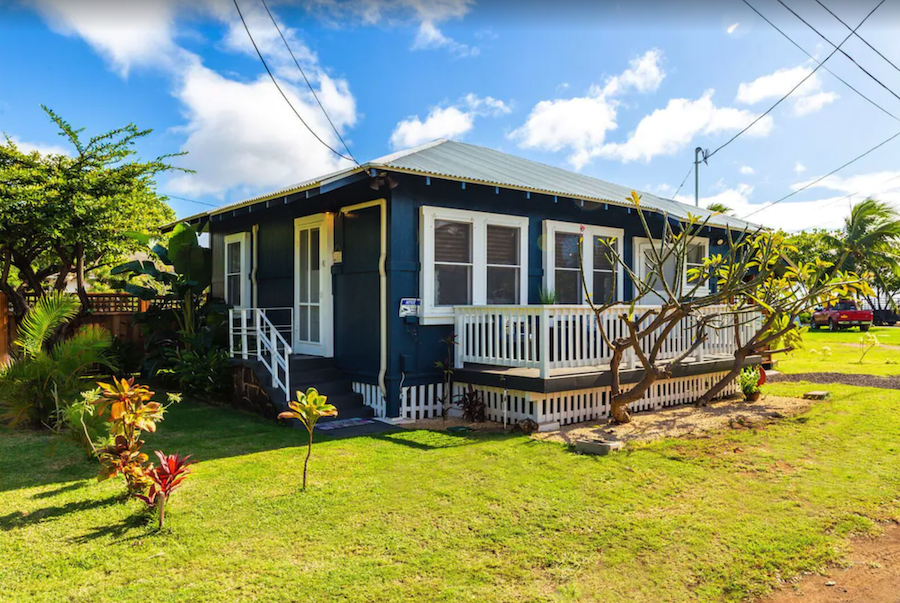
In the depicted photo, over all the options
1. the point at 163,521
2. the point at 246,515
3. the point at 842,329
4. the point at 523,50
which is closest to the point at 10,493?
the point at 163,521

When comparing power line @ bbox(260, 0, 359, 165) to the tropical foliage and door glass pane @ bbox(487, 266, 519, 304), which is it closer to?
door glass pane @ bbox(487, 266, 519, 304)

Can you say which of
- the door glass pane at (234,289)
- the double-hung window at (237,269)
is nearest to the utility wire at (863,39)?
the double-hung window at (237,269)

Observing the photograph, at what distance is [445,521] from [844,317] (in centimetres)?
3094

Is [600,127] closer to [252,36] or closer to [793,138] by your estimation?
[793,138]

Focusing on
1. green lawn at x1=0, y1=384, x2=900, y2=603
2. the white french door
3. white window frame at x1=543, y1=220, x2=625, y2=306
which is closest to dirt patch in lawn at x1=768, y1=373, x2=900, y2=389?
white window frame at x1=543, y1=220, x2=625, y2=306

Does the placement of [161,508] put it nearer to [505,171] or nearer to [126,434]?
[126,434]

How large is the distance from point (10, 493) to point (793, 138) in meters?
17.3

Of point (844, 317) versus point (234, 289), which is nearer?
point (234, 289)

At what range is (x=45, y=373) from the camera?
6492 mm

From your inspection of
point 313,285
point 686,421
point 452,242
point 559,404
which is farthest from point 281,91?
point 686,421

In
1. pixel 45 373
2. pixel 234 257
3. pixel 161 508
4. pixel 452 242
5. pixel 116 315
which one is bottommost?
pixel 161 508

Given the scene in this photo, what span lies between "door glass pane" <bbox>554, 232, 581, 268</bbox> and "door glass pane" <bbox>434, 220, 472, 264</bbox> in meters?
1.86

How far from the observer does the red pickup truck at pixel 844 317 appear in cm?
2819

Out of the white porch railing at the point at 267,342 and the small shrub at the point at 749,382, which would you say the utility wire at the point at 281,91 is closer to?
the white porch railing at the point at 267,342
